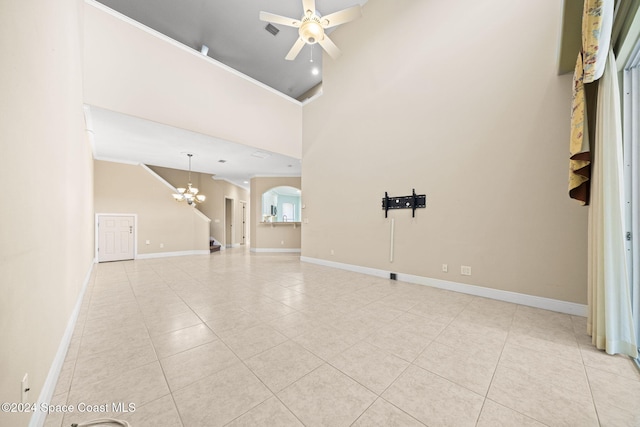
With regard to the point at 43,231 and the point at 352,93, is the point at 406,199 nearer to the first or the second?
the point at 352,93

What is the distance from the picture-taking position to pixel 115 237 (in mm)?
6426

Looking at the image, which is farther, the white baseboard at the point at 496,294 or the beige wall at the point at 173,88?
the beige wall at the point at 173,88

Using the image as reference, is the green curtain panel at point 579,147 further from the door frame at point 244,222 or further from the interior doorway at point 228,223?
the door frame at point 244,222

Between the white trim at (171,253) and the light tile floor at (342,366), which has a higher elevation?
the light tile floor at (342,366)

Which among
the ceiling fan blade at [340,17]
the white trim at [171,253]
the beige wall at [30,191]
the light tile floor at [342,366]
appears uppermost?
the ceiling fan blade at [340,17]

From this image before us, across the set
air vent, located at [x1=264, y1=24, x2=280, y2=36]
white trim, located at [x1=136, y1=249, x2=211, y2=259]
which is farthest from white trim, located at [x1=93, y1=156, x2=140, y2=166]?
air vent, located at [x1=264, y1=24, x2=280, y2=36]

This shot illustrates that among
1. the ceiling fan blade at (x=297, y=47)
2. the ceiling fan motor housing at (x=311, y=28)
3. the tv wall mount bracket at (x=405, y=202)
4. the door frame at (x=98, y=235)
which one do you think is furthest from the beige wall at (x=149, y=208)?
the tv wall mount bracket at (x=405, y=202)

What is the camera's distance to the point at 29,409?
3.41 ft

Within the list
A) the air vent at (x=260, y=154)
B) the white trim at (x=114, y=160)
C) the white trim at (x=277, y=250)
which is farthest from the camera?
the white trim at (x=277, y=250)

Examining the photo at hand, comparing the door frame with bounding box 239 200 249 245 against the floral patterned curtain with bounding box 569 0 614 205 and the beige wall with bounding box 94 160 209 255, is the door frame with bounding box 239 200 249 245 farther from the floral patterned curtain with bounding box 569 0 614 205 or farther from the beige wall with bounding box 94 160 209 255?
the floral patterned curtain with bounding box 569 0 614 205

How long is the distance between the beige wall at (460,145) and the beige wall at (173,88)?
184cm

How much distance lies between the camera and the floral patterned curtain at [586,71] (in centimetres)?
163

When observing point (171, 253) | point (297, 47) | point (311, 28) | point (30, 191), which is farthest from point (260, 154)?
point (30, 191)

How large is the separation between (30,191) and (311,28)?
327 centimetres
